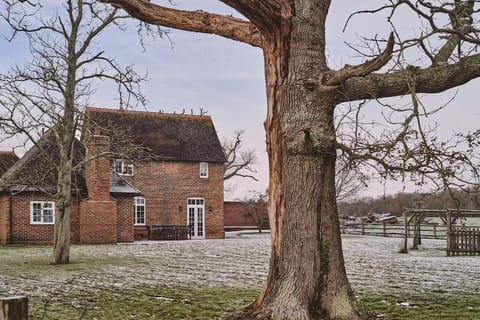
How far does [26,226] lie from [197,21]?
2524cm

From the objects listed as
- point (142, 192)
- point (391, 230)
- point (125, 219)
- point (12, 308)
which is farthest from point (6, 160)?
point (12, 308)

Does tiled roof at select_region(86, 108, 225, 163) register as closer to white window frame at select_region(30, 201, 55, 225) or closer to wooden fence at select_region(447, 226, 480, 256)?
white window frame at select_region(30, 201, 55, 225)

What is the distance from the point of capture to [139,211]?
1460 inches

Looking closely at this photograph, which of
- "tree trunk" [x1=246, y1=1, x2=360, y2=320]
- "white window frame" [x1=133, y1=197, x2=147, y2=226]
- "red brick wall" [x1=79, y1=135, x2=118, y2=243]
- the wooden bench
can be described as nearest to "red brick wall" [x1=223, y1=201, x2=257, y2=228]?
→ the wooden bench

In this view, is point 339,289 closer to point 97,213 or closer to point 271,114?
point 271,114

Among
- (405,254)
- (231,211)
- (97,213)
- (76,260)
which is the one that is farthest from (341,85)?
(231,211)

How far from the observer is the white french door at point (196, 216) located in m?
38.1

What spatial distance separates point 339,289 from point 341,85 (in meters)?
2.63

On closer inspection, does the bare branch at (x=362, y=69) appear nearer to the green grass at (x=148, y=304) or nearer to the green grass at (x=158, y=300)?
the green grass at (x=158, y=300)

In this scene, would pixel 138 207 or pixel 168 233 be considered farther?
pixel 138 207

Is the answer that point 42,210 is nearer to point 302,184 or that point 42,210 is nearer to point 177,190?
point 177,190

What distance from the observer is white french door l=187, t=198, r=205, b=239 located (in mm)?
38125

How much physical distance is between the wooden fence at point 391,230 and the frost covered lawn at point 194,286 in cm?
1875

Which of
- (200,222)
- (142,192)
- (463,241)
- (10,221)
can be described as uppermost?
(142,192)
